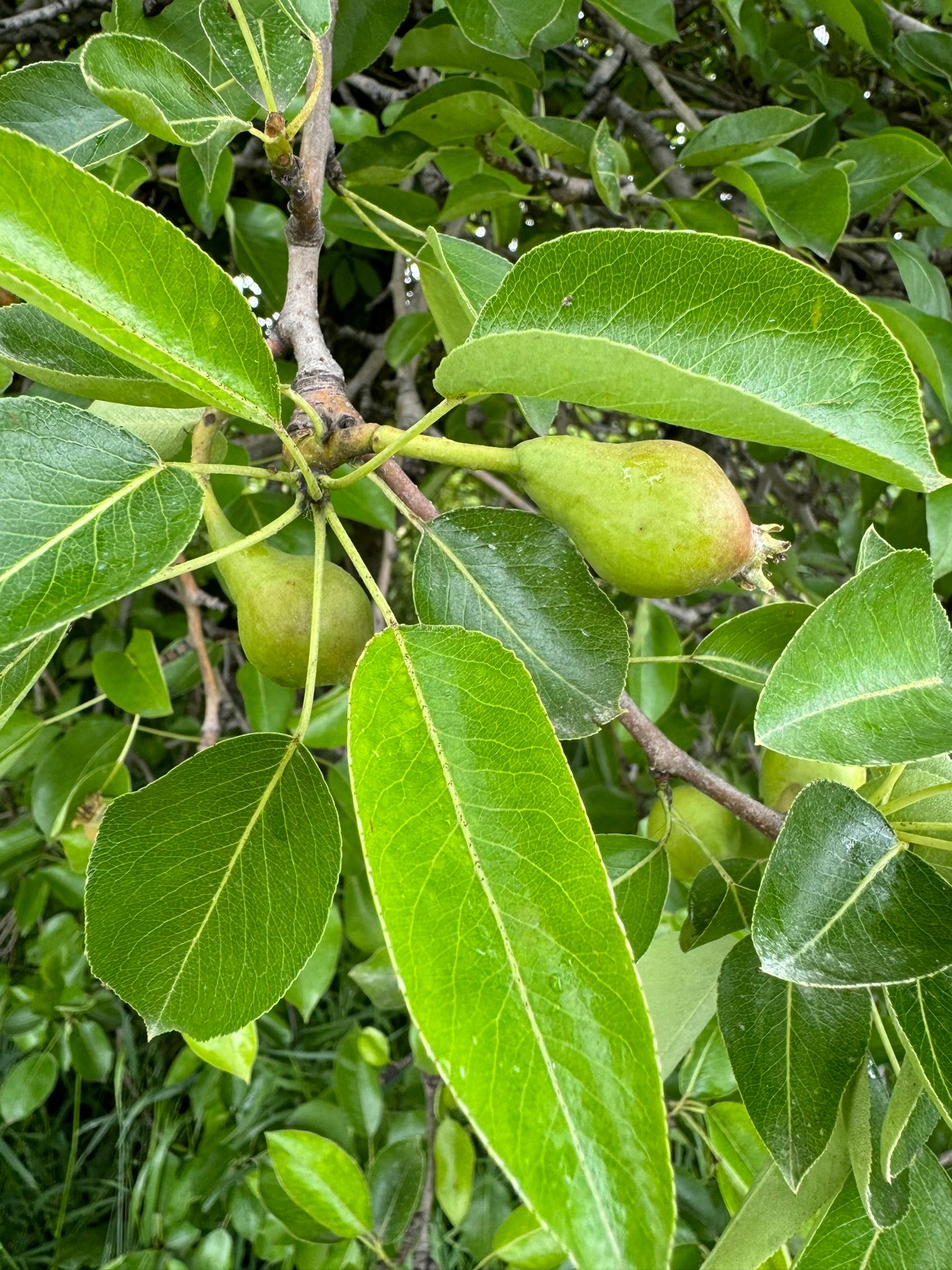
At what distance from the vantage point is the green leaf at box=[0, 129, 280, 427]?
1.12 feet

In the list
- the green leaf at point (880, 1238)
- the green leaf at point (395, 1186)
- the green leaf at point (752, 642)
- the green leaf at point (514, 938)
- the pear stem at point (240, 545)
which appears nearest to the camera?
the green leaf at point (514, 938)

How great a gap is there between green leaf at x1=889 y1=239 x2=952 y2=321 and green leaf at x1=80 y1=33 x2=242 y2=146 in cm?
75

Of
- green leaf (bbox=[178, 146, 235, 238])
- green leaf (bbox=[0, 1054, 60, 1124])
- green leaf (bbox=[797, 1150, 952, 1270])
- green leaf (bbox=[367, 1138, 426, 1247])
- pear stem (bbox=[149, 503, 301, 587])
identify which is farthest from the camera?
green leaf (bbox=[0, 1054, 60, 1124])

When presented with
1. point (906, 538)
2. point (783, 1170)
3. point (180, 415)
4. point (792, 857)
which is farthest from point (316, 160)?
point (906, 538)

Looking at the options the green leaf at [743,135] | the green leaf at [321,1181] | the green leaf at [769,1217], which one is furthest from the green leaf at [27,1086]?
the green leaf at [743,135]

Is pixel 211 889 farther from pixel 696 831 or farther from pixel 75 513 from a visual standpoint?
pixel 696 831

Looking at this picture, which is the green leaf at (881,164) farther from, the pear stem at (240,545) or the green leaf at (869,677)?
the pear stem at (240,545)

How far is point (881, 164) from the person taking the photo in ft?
3.13

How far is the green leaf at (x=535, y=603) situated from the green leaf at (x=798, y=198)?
1.61 feet

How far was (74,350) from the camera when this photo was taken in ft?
1.67

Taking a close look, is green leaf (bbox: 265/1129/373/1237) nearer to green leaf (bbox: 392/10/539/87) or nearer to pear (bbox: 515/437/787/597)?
pear (bbox: 515/437/787/597)

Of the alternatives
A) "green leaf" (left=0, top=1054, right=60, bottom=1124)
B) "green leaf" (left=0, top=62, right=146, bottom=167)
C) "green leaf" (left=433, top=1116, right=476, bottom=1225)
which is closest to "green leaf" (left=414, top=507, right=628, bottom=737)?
"green leaf" (left=0, top=62, right=146, bottom=167)

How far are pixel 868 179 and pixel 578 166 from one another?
303 millimetres

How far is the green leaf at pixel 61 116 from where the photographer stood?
66cm
